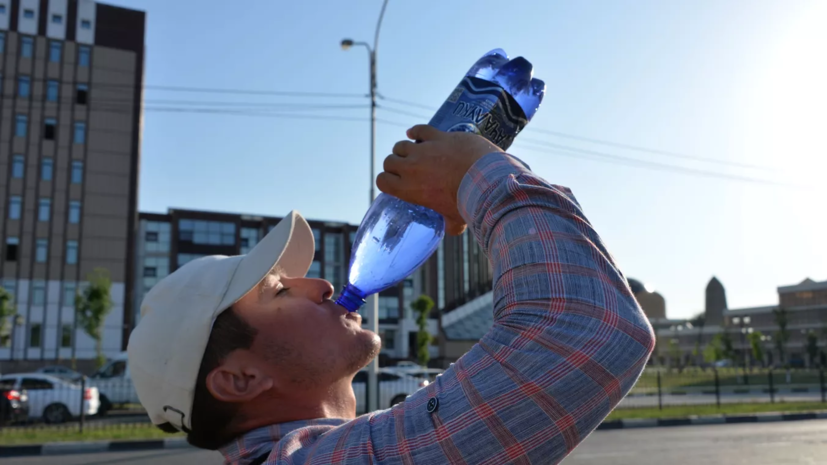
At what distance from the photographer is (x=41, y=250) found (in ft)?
151

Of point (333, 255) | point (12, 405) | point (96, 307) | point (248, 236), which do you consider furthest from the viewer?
point (333, 255)

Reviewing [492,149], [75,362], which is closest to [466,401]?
[492,149]

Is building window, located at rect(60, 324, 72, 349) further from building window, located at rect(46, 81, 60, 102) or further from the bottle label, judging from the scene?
the bottle label

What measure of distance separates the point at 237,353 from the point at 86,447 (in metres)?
11.9

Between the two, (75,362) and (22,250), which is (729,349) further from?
(22,250)

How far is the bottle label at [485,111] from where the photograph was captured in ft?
5.30

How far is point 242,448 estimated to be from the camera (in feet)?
3.99

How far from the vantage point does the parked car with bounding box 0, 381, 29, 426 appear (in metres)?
15.4

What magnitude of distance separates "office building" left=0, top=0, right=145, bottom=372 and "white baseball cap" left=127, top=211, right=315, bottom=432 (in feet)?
160

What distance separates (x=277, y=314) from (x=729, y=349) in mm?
62516

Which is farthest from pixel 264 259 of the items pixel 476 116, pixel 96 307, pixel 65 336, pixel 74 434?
pixel 65 336

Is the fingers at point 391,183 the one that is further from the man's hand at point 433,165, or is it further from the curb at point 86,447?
the curb at point 86,447

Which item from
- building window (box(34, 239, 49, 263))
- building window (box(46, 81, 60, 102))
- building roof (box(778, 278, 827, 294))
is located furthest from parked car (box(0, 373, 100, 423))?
building roof (box(778, 278, 827, 294))

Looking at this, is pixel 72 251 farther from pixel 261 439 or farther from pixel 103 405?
pixel 261 439
